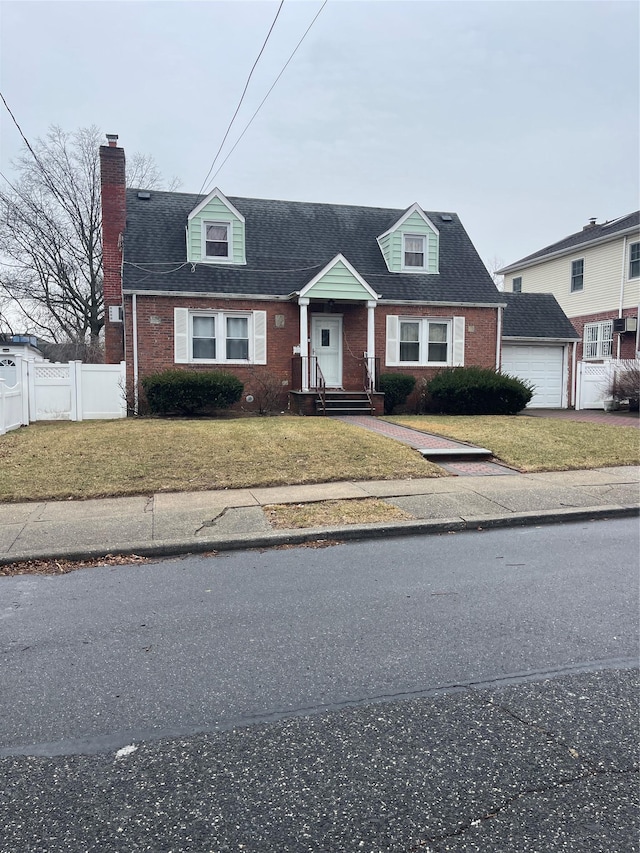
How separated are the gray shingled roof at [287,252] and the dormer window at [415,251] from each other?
48 cm

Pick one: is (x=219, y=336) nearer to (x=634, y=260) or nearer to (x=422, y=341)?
(x=422, y=341)

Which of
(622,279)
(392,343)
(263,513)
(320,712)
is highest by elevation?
(622,279)

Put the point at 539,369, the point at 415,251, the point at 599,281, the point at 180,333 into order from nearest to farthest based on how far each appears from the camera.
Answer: the point at 180,333 → the point at 415,251 → the point at 539,369 → the point at 599,281

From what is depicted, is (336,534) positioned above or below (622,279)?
below

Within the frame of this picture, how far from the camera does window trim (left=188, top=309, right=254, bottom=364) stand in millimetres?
18000

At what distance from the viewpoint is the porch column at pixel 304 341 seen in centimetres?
1761

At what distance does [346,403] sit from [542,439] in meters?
6.62

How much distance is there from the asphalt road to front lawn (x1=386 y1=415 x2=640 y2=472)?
5.48 m

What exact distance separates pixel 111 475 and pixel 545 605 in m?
6.50

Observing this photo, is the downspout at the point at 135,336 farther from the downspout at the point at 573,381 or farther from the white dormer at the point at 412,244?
the downspout at the point at 573,381

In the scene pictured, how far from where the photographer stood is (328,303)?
61.7 feet

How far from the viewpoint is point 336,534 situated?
21.3ft

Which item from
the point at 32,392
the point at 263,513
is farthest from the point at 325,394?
the point at 263,513

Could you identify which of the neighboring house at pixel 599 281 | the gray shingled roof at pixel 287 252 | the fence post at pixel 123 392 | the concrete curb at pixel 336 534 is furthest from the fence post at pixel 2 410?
the neighboring house at pixel 599 281
